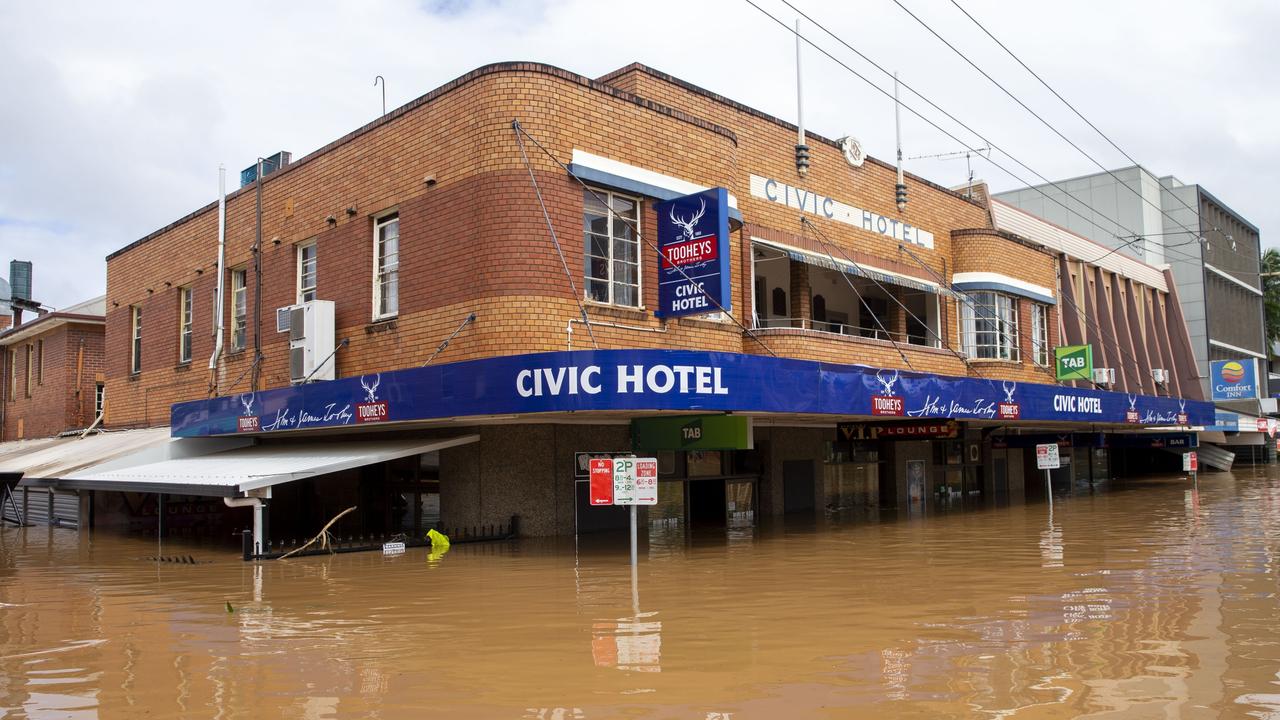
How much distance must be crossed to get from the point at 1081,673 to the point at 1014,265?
2297cm

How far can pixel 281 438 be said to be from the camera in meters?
22.3

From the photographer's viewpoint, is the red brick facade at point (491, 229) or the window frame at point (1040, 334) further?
the window frame at point (1040, 334)

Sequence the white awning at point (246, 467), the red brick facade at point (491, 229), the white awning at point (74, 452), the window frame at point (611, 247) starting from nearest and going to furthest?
the white awning at point (246, 467)
the red brick facade at point (491, 229)
the window frame at point (611, 247)
the white awning at point (74, 452)

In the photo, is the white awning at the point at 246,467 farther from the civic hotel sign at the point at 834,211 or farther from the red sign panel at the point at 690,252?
the civic hotel sign at the point at 834,211

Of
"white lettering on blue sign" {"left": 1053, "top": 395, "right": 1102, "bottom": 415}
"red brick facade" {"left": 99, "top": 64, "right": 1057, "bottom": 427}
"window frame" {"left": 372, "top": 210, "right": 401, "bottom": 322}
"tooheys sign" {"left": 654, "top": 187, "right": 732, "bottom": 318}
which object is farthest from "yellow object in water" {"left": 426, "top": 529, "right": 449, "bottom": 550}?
"white lettering on blue sign" {"left": 1053, "top": 395, "right": 1102, "bottom": 415}

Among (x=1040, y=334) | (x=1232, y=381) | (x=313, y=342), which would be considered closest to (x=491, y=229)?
(x=313, y=342)

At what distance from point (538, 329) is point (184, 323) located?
12.8 metres

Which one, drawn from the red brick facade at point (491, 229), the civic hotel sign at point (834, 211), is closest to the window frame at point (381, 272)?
the red brick facade at point (491, 229)

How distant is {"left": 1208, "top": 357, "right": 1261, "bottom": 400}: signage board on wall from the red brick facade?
95.1 feet

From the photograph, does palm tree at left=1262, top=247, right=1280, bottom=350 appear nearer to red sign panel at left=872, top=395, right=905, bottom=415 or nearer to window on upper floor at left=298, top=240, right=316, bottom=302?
red sign panel at left=872, top=395, right=905, bottom=415

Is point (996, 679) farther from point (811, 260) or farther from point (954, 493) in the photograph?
point (954, 493)

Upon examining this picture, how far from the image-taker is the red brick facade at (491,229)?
635 inches

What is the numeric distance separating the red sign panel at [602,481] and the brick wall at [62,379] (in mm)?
24889

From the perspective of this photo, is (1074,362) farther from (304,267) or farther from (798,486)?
(304,267)
